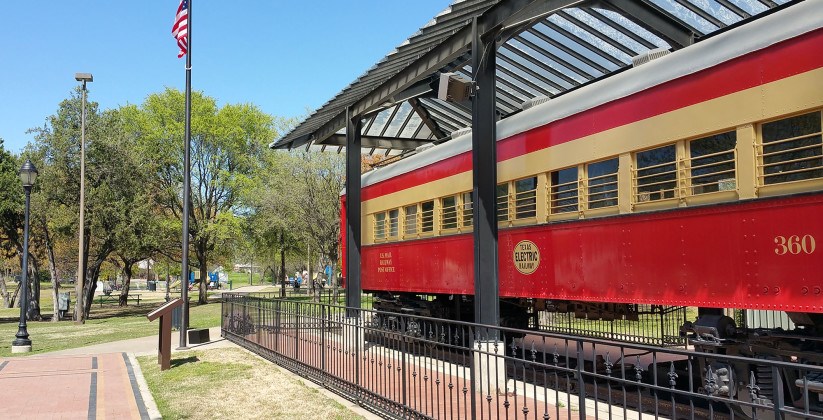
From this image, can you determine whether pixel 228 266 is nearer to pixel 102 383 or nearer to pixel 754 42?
pixel 102 383

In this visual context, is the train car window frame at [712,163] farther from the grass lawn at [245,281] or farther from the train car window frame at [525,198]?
the grass lawn at [245,281]

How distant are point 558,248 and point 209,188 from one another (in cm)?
3593

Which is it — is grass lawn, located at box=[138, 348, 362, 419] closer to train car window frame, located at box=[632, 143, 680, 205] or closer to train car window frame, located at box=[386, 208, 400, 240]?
train car window frame, located at box=[386, 208, 400, 240]

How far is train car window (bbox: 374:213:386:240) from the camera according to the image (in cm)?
1486

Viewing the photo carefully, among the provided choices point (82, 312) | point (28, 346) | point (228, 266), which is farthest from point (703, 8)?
point (228, 266)

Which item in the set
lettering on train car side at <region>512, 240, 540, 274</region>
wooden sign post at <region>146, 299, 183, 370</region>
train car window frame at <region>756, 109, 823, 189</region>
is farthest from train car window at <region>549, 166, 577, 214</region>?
wooden sign post at <region>146, 299, 183, 370</region>

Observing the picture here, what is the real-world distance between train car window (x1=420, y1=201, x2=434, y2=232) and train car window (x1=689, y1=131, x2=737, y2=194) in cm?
599

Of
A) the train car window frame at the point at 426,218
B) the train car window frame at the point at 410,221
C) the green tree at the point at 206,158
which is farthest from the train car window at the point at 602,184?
the green tree at the point at 206,158

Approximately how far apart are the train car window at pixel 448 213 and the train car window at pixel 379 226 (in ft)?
9.14

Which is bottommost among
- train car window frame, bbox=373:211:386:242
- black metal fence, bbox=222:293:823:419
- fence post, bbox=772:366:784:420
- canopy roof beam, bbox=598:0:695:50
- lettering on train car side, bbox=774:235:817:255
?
black metal fence, bbox=222:293:823:419

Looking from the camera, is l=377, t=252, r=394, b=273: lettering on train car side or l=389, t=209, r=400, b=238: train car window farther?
l=377, t=252, r=394, b=273: lettering on train car side

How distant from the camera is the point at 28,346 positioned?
52.3 feet

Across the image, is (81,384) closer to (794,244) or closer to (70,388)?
(70,388)

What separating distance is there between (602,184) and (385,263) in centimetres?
691
